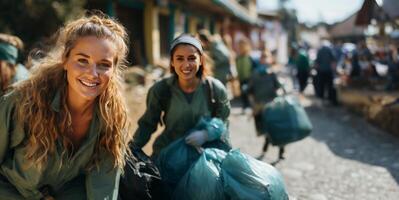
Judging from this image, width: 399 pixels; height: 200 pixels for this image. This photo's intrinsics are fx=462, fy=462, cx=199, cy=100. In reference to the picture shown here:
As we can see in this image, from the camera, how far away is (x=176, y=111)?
339cm

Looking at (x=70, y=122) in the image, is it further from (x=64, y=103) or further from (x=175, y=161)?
(x=175, y=161)

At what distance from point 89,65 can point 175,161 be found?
3.32ft

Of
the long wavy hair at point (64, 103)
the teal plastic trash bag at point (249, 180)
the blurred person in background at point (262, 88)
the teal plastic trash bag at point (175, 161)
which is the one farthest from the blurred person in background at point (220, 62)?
the long wavy hair at point (64, 103)

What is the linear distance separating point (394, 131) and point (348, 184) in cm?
291

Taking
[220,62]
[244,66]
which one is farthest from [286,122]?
[244,66]

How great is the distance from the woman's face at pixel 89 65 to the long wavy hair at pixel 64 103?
34 millimetres

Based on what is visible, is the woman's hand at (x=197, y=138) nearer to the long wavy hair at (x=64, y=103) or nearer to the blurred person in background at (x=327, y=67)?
the long wavy hair at (x=64, y=103)

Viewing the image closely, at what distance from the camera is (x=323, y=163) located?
18.0 ft

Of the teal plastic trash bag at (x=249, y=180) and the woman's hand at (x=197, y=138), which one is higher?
the woman's hand at (x=197, y=138)

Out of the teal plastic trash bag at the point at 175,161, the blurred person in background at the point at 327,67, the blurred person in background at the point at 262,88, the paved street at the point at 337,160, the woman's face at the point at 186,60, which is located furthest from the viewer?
the blurred person in background at the point at 327,67

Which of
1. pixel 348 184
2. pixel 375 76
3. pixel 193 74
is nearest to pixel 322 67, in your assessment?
pixel 375 76

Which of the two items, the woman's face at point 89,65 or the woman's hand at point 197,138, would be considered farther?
the woman's hand at point 197,138

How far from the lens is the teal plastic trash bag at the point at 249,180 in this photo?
2.68 metres

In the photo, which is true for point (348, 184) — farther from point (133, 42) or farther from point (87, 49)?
point (133, 42)
